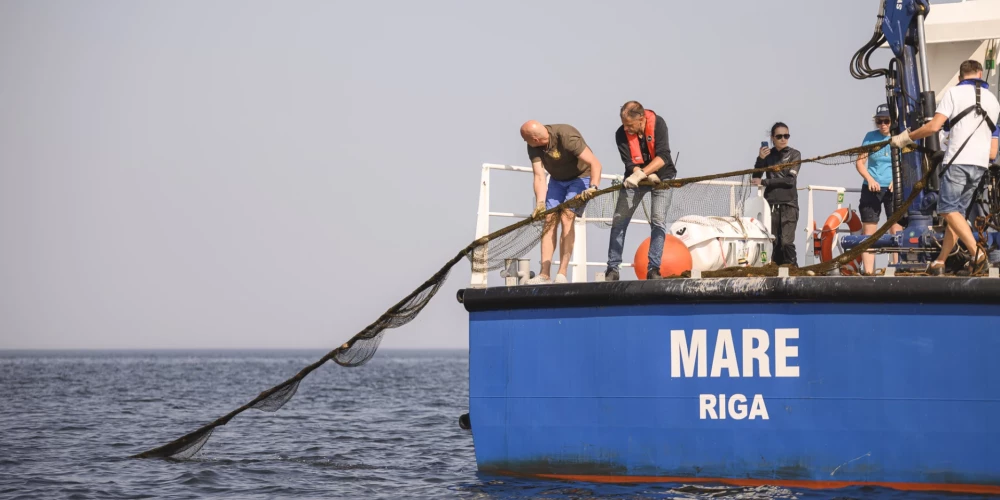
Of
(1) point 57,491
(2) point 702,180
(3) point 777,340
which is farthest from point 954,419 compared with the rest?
(1) point 57,491

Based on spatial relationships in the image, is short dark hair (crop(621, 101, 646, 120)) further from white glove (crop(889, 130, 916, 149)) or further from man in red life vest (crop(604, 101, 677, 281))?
white glove (crop(889, 130, 916, 149))

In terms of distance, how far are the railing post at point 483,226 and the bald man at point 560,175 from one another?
0.36 meters

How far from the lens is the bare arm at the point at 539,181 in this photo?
8.77 m

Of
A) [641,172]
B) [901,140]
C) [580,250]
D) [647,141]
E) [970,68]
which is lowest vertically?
[580,250]

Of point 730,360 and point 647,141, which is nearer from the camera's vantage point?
point 730,360

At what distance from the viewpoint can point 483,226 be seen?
902 cm

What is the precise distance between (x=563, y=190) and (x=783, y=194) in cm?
172

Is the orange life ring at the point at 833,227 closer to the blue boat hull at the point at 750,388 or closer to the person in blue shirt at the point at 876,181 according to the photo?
the person in blue shirt at the point at 876,181

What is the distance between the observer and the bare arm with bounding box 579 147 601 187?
8.64 m

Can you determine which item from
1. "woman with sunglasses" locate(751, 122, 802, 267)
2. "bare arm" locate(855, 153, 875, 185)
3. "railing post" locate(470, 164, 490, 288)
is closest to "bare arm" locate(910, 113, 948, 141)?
"woman with sunglasses" locate(751, 122, 802, 267)

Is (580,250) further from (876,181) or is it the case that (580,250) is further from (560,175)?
(876,181)

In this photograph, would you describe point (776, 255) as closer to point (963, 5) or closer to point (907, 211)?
point (907, 211)

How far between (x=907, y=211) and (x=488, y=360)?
10.1 feet

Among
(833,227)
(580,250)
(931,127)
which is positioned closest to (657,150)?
(580,250)
